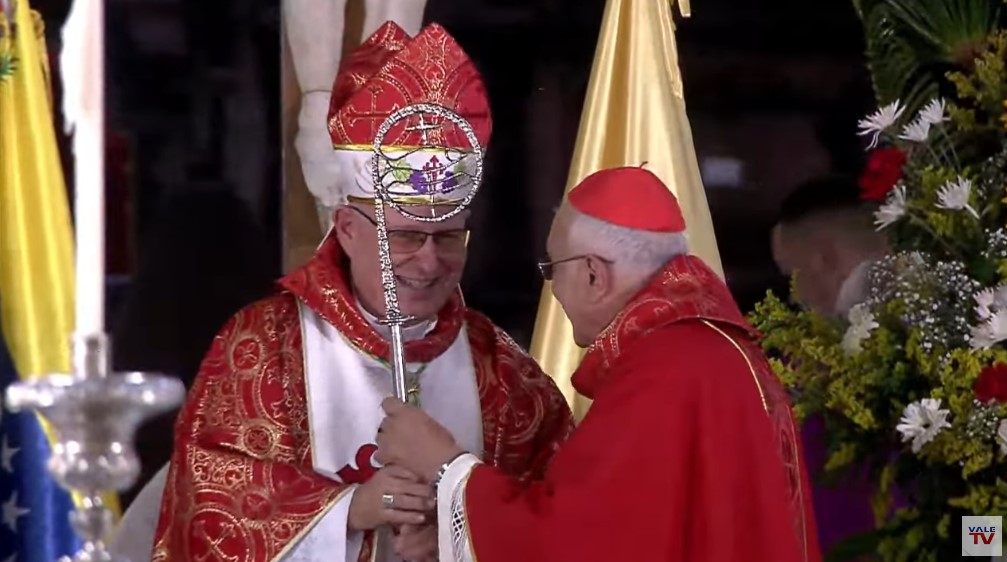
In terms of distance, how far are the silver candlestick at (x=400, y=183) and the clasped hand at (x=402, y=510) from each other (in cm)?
16

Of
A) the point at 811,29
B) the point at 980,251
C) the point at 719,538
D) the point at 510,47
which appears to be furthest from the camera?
the point at 811,29

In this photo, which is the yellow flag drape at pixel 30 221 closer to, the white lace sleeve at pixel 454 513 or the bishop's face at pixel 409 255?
the bishop's face at pixel 409 255

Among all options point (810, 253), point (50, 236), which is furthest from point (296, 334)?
point (810, 253)

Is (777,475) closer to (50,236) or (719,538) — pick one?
(719,538)

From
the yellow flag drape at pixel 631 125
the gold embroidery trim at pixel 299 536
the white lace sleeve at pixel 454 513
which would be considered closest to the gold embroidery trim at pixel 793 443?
the white lace sleeve at pixel 454 513

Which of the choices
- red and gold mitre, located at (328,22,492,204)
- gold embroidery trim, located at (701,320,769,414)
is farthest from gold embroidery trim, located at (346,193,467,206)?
gold embroidery trim, located at (701,320,769,414)

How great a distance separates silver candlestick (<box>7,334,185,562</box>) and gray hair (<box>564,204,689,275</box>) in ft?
4.14

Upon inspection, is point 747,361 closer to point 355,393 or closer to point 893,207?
point 355,393

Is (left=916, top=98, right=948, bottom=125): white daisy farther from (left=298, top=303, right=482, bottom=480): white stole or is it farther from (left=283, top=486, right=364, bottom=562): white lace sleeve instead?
(left=283, top=486, right=364, bottom=562): white lace sleeve

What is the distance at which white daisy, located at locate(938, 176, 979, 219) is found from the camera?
346cm

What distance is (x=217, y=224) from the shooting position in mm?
4109

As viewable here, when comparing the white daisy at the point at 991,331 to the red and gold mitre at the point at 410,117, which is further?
the white daisy at the point at 991,331

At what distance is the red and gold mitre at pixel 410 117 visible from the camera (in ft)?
10.2

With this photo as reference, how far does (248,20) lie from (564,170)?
3.26 ft
